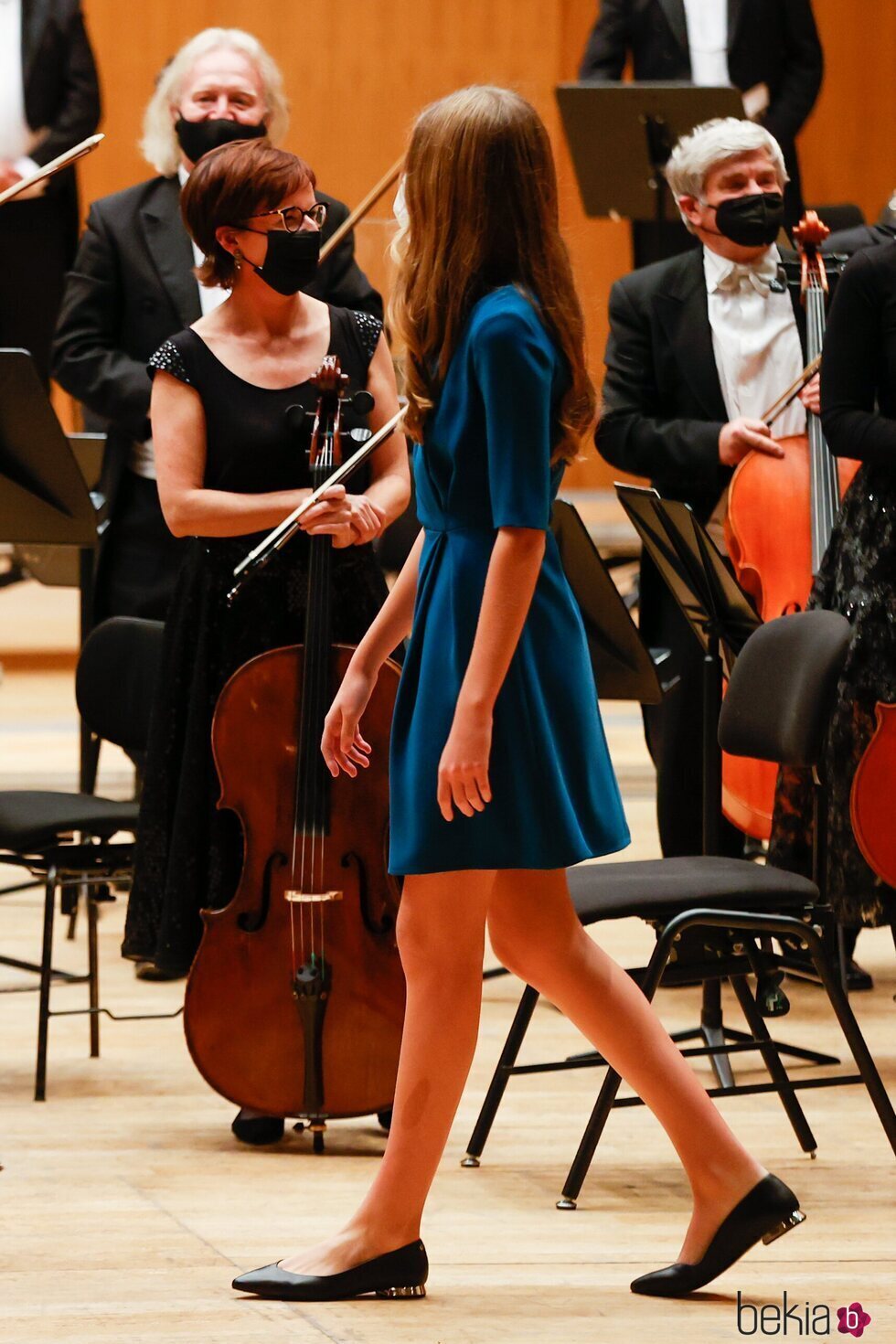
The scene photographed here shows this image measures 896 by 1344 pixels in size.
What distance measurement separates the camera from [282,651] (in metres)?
2.70

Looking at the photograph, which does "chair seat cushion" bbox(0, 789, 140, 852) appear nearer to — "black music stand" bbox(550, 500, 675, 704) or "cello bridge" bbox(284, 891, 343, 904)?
"cello bridge" bbox(284, 891, 343, 904)

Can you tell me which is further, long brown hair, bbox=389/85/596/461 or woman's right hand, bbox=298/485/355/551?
woman's right hand, bbox=298/485/355/551

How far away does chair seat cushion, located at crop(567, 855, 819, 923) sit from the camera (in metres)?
2.50

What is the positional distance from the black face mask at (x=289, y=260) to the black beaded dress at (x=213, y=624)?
13cm

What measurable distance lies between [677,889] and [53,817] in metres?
1.04

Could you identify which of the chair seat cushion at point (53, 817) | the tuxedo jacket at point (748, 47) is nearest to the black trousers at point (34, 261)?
the tuxedo jacket at point (748, 47)

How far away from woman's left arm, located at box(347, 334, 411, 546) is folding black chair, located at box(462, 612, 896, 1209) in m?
0.51

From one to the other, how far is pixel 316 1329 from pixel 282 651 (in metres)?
0.93

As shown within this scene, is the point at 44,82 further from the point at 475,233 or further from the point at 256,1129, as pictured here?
the point at 475,233

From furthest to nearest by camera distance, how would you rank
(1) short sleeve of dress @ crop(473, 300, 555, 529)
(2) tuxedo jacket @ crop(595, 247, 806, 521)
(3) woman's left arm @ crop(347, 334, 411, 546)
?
(2) tuxedo jacket @ crop(595, 247, 806, 521), (3) woman's left arm @ crop(347, 334, 411, 546), (1) short sleeve of dress @ crop(473, 300, 555, 529)

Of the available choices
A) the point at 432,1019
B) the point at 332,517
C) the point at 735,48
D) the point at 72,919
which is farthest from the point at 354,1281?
the point at 735,48

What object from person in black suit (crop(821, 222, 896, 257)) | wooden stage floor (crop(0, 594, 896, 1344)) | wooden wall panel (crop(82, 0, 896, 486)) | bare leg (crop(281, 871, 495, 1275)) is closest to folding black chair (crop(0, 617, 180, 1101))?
wooden stage floor (crop(0, 594, 896, 1344))

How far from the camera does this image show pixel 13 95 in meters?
5.12

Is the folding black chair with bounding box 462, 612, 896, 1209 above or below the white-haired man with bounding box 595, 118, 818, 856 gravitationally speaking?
below
